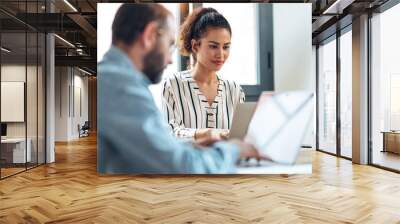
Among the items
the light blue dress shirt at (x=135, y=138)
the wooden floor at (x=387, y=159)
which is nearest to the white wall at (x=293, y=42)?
the light blue dress shirt at (x=135, y=138)

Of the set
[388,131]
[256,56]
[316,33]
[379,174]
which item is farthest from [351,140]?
[256,56]

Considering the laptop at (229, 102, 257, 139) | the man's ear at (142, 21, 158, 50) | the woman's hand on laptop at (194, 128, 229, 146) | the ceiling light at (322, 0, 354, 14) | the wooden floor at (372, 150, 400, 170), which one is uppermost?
the ceiling light at (322, 0, 354, 14)

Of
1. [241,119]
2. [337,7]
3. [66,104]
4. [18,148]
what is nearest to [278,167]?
[241,119]

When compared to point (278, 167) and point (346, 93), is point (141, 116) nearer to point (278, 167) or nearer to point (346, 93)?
point (278, 167)

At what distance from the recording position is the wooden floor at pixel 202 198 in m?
4.10

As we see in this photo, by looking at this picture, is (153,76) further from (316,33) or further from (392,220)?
(316,33)

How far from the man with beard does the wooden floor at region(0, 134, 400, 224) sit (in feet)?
0.91

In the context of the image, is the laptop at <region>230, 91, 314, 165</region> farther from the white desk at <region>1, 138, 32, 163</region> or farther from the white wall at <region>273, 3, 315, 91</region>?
the white desk at <region>1, 138, 32, 163</region>

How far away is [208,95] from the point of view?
6.49 metres

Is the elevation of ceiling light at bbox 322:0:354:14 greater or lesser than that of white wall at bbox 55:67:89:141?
greater

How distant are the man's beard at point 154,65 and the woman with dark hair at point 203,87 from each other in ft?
0.65

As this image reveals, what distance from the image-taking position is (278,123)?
21.2 ft

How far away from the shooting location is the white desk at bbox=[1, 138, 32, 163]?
262 inches

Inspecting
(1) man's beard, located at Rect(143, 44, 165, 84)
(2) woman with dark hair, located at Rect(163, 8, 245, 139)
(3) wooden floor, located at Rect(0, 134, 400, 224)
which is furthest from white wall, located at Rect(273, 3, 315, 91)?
(1) man's beard, located at Rect(143, 44, 165, 84)
